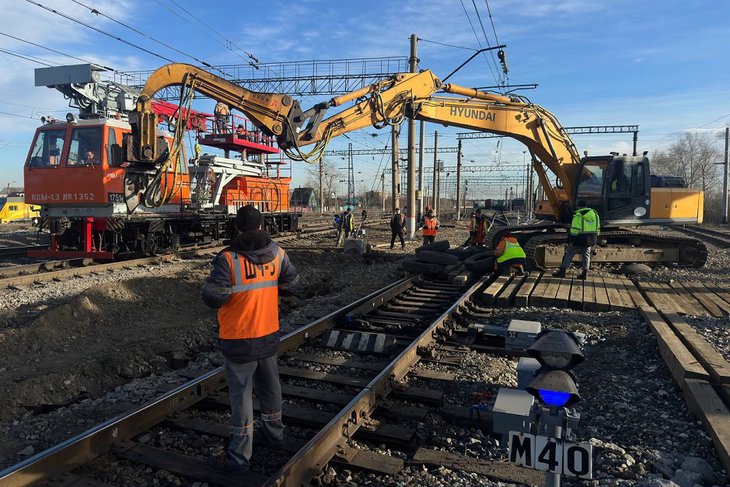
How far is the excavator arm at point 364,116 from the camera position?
7992 millimetres

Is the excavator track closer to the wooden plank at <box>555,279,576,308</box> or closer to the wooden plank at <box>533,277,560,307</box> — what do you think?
the wooden plank at <box>555,279,576,308</box>

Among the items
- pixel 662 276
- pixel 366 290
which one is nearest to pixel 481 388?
pixel 366 290

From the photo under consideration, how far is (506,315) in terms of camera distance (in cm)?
791

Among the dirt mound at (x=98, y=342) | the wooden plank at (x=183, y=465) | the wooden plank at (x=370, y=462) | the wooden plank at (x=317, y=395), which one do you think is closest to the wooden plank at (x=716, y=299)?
the wooden plank at (x=317, y=395)

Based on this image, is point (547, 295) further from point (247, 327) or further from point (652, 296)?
point (247, 327)

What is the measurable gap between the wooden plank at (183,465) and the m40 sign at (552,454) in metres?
1.76

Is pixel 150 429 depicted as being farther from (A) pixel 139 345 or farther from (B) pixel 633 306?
(B) pixel 633 306

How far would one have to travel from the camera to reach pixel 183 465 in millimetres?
3436

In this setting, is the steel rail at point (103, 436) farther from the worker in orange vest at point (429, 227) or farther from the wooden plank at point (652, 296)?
the worker in orange vest at point (429, 227)

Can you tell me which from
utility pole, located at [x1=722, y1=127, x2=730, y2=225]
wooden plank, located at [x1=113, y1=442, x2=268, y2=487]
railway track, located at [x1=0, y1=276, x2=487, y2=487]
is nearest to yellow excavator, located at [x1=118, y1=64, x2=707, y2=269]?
railway track, located at [x1=0, y1=276, x2=487, y2=487]

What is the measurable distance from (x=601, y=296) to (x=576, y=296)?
430mm

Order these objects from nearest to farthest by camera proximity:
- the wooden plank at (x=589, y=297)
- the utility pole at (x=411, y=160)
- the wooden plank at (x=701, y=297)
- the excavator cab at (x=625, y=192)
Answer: the wooden plank at (x=701, y=297)
the wooden plank at (x=589, y=297)
the excavator cab at (x=625, y=192)
the utility pole at (x=411, y=160)

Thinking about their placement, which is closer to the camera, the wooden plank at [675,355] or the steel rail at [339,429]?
the steel rail at [339,429]

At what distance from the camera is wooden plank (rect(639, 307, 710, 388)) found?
4.62 meters
